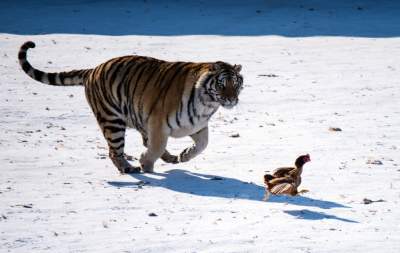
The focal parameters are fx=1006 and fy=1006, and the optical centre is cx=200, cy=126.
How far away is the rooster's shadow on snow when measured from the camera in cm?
814

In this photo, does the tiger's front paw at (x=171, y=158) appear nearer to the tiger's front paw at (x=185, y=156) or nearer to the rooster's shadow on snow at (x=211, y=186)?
the tiger's front paw at (x=185, y=156)

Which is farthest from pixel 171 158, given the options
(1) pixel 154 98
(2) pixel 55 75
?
(2) pixel 55 75

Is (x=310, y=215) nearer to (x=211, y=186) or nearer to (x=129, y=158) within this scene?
(x=211, y=186)

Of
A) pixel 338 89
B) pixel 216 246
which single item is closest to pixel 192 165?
pixel 216 246

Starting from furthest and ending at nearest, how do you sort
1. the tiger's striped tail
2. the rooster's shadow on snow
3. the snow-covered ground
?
the tiger's striped tail, the rooster's shadow on snow, the snow-covered ground

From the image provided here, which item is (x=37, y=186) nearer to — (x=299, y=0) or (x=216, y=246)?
(x=216, y=246)

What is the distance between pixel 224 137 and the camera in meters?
10.5

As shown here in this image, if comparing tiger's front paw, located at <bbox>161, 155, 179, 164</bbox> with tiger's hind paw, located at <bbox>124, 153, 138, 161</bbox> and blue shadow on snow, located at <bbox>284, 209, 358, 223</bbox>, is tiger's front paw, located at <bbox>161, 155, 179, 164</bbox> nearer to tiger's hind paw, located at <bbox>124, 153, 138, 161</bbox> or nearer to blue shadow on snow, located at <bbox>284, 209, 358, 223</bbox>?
tiger's hind paw, located at <bbox>124, 153, 138, 161</bbox>

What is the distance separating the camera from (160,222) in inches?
296

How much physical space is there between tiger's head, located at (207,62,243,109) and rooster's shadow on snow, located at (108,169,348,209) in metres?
0.69

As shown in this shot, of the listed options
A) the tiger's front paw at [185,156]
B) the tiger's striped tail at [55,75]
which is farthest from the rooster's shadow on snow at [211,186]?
the tiger's striped tail at [55,75]

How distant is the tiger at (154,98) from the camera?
901 cm

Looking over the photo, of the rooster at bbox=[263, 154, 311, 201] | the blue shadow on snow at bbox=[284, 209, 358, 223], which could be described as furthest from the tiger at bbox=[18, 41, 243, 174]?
the blue shadow on snow at bbox=[284, 209, 358, 223]

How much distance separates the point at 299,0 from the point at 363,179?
A: 34.1 ft
